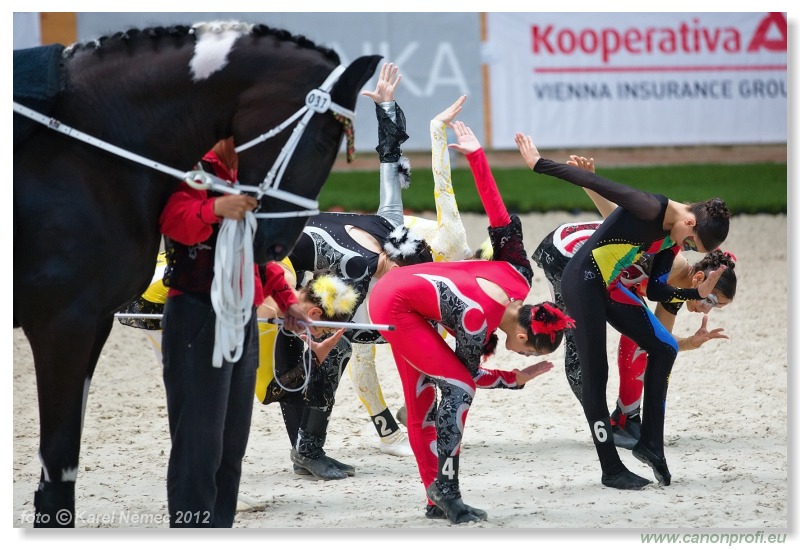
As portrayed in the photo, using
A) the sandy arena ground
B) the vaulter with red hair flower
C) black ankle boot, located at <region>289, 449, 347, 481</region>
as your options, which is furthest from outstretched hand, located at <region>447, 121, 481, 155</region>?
black ankle boot, located at <region>289, 449, 347, 481</region>

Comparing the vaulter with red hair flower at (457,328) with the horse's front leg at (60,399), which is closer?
the horse's front leg at (60,399)

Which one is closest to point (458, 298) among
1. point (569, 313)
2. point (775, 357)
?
point (569, 313)

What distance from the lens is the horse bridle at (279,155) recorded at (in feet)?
9.04

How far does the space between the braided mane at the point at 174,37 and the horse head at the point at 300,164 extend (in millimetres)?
124

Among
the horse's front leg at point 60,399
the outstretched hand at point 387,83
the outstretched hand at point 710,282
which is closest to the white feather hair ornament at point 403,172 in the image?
the outstretched hand at point 387,83

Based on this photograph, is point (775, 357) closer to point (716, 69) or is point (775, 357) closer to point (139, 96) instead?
point (716, 69)

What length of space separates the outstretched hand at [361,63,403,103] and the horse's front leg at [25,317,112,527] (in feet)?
5.75

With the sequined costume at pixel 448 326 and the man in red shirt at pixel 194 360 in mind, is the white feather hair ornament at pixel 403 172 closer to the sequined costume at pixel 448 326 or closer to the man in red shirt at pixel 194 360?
the sequined costume at pixel 448 326

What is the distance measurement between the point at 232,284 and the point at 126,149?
0.48 m

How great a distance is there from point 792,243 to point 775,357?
9.83ft

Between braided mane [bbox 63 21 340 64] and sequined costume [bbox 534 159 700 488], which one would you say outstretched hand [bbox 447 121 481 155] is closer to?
sequined costume [bbox 534 159 700 488]

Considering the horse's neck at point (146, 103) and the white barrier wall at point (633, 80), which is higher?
the white barrier wall at point (633, 80)

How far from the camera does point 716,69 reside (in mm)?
9664

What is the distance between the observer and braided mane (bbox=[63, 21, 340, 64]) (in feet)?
9.34
